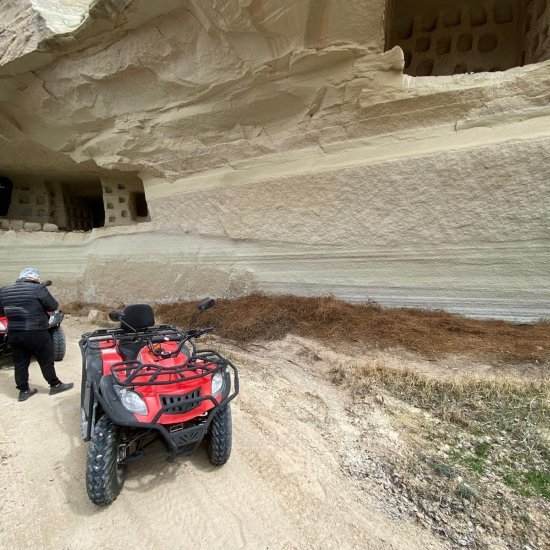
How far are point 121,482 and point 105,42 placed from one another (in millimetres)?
6740

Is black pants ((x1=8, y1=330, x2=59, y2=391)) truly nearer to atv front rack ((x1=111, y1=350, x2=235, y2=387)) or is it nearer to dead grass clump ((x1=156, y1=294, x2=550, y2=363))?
atv front rack ((x1=111, y1=350, x2=235, y2=387))

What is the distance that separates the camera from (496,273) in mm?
4461

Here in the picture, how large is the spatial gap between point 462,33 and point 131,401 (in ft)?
26.6

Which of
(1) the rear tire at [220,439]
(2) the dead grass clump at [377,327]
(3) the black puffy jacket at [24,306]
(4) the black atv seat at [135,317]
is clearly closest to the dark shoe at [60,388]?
(3) the black puffy jacket at [24,306]

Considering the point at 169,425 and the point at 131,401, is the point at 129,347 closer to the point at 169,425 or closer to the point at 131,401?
the point at 131,401

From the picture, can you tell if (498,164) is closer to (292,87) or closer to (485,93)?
(485,93)

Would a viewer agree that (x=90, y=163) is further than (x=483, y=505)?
Yes

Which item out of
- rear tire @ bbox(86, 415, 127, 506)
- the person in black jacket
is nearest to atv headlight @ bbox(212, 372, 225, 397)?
rear tire @ bbox(86, 415, 127, 506)

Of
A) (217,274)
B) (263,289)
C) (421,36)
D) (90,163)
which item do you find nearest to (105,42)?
(90,163)

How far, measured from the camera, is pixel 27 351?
322 cm

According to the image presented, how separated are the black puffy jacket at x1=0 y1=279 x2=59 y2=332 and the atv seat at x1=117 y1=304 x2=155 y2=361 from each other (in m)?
0.96

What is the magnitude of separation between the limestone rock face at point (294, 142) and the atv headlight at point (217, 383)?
11.1 ft

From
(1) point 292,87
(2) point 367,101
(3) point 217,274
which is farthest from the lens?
(3) point 217,274

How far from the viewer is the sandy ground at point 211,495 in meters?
1.75
